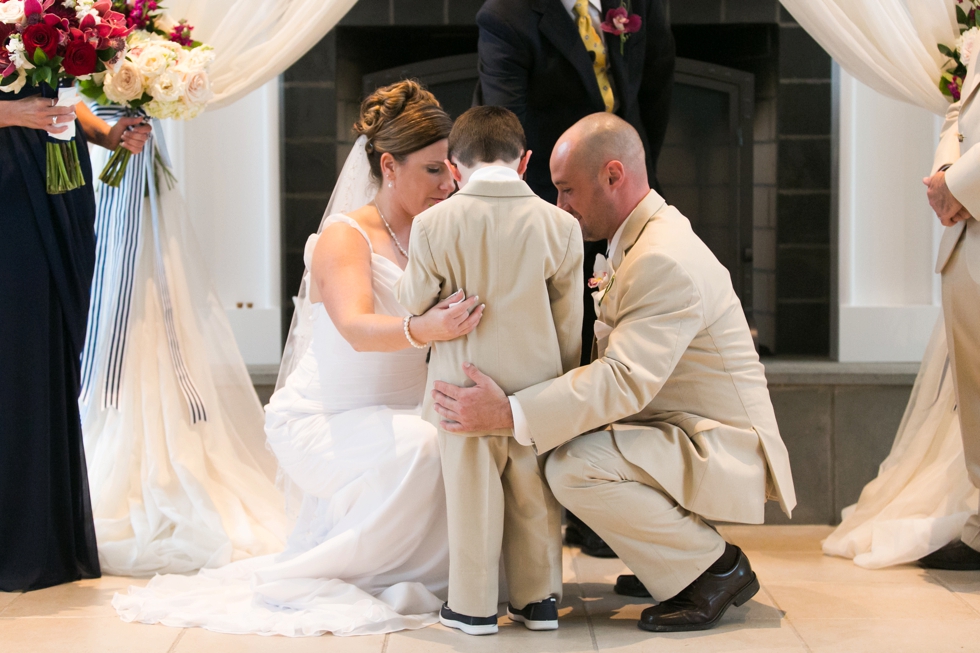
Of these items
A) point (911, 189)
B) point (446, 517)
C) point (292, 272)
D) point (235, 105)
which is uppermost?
point (235, 105)

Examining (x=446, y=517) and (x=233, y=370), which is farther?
(x=233, y=370)

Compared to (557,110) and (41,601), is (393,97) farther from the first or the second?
(41,601)

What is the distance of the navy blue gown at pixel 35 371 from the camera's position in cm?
286

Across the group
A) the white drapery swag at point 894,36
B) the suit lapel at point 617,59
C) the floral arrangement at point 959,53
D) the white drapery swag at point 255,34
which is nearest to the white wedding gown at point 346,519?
the white drapery swag at point 255,34

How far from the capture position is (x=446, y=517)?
8.75 ft

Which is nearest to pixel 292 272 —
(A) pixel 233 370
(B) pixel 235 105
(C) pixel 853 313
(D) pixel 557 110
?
(B) pixel 235 105

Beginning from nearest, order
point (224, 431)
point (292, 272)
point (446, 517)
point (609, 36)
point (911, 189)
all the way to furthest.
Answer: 1. point (446, 517)
2. point (609, 36)
3. point (224, 431)
4. point (911, 189)
5. point (292, 272)

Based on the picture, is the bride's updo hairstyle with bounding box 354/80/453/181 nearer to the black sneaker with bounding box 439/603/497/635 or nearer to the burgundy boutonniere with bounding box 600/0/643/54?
the burgundy boutonniere with bounding box 600/0/643/54

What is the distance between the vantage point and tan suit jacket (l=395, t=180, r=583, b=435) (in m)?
2.33

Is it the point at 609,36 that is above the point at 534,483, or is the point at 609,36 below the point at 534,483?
above

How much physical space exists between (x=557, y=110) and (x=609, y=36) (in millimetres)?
269

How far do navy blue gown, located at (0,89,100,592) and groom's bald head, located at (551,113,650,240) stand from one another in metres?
1.45

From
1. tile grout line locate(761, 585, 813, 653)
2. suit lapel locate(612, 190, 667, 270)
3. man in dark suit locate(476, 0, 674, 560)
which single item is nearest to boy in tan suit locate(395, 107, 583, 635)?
suit lapel locate(612, 190, 667, 270)

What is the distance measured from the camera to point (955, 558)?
10.0 feet
